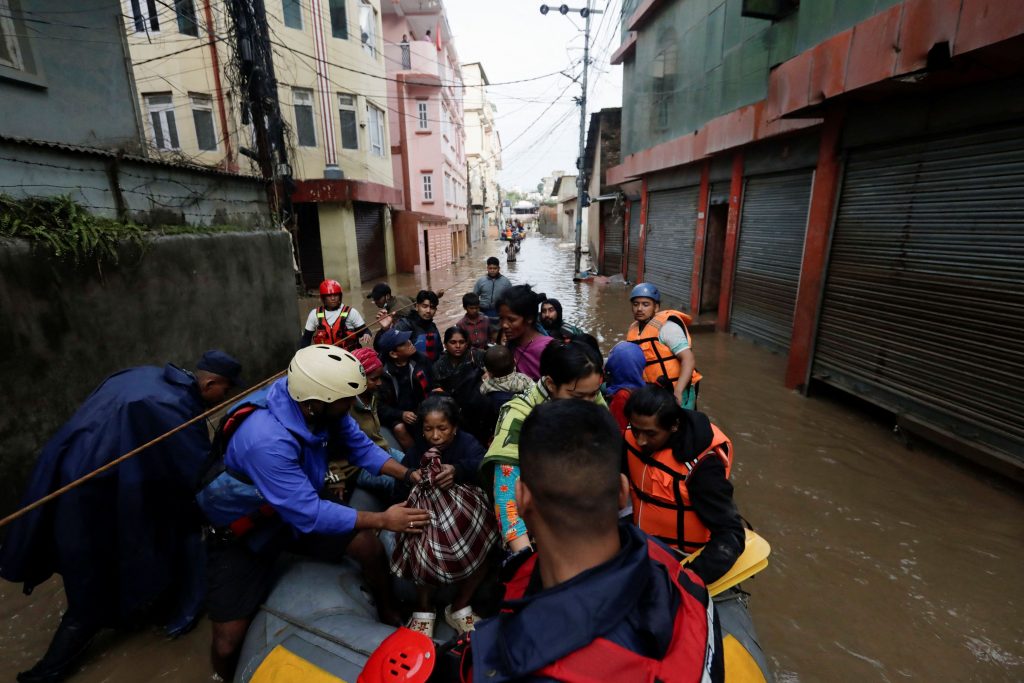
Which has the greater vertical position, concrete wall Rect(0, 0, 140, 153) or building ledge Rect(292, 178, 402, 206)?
concrete wall Rect(0, 0, 140, 153)

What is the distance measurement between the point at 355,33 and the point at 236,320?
13412mm

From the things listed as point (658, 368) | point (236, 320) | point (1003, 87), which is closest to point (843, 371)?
point (1003, 87)

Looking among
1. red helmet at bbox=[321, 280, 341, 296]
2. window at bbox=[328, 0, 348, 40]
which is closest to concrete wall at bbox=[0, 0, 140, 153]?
red helmet at bbox=[321, 280, 341, 296]

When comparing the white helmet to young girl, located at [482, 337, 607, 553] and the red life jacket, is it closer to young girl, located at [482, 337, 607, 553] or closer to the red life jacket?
young girl, located at [482, 337, 607, 553]

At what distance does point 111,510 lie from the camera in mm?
2494

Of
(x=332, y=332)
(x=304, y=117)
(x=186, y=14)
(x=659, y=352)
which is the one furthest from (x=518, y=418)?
(x=186, y=14)

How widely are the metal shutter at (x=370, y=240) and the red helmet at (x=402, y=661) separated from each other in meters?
16.0

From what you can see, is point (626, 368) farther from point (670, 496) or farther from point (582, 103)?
point (582, 103)

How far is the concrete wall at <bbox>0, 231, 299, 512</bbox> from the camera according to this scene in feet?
11.9

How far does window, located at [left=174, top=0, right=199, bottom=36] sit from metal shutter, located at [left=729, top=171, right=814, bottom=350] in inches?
582

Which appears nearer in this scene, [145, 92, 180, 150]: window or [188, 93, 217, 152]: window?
[145, 92, 180, 150]: window

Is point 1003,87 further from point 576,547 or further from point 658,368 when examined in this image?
point 576,547

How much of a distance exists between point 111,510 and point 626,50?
16.5 metres

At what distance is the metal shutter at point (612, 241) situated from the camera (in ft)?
58.1
